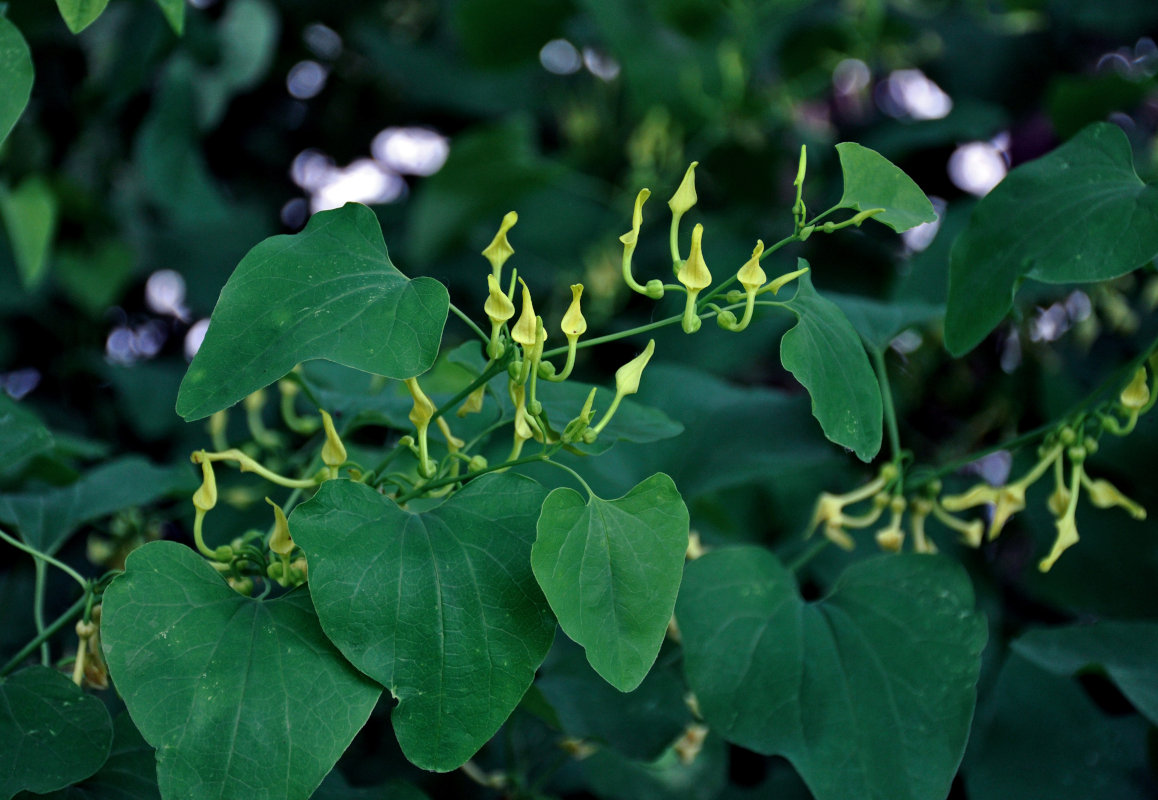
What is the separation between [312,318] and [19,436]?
0.80 feet

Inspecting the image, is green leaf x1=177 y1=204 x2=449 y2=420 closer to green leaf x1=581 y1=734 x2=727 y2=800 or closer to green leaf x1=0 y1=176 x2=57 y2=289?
green leaf x1=581 y1=734 x2=727 y2=800

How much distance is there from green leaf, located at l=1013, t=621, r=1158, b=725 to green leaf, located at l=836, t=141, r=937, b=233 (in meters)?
0.31

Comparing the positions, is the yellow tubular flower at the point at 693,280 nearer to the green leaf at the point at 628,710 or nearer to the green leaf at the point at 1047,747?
the green leaf at the point at 628,710

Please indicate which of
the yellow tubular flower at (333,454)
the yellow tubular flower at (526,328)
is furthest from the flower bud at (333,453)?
the yellow tubular flower at (526,328)

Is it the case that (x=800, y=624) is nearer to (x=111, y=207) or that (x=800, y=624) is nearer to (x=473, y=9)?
(x=473, y=9)

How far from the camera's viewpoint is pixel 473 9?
1329mm

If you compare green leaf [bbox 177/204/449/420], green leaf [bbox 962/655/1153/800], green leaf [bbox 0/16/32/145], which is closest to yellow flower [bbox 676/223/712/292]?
green leaf [bbox 177/204/449/420]

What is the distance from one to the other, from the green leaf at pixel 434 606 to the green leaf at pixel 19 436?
23 centimetres

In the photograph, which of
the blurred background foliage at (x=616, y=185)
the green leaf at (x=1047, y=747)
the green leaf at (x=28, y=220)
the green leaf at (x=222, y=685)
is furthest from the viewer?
the green leaf at (x=28, y=220)

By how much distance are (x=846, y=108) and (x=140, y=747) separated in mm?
1371

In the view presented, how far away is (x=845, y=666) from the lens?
0.53 metres

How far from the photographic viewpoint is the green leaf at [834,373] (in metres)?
0.43

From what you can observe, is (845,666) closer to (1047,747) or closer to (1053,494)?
(1053,494)

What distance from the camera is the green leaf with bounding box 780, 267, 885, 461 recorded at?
428mm
